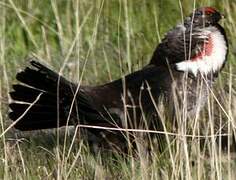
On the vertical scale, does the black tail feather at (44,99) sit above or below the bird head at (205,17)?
below

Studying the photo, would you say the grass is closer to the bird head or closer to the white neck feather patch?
the white neck feather patch

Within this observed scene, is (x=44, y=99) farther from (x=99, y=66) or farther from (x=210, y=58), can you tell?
(x=99, y=66)

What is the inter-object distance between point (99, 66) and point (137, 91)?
1427 mm

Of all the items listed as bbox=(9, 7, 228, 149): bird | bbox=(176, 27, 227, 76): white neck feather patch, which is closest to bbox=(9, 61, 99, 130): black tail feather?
bbox=(9, 7, 228, 149): bird

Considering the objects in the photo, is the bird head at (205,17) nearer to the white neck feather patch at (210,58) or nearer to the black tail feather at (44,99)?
the white neck feather patch at (210,58)

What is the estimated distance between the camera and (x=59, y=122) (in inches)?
217

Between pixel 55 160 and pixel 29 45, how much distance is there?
2966 millimetres

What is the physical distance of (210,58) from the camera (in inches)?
228

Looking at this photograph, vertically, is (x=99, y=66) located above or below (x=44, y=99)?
above

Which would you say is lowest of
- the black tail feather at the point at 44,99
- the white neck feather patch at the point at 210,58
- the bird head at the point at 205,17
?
the black tail feather at the point at 44,99

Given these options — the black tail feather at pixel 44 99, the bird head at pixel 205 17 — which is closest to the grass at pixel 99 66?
the black tail feather at pixel 44 99

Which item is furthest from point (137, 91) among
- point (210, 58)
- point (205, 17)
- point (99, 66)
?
point (99, 66)

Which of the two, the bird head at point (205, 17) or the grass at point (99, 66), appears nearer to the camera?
the grass at point (99, 66)

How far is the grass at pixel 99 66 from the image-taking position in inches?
184
